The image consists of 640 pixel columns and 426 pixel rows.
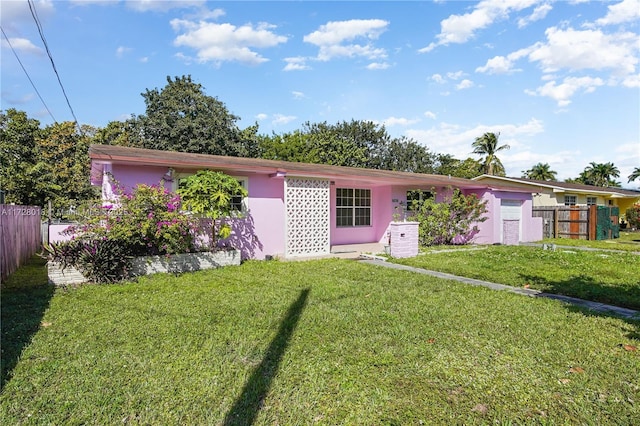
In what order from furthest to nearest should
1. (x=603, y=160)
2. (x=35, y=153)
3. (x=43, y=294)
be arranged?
(x=603, y=160)
(x=35, y=153)
(x=43, y=294)

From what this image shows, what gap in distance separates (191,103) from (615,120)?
30464 millimetres

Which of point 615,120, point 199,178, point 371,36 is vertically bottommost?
point 199,178

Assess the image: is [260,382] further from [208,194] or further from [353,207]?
[353,207]

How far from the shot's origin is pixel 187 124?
96.5 ft

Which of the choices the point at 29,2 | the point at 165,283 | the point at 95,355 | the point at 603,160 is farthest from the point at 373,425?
the point at 603,160

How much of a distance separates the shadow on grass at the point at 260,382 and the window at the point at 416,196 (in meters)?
10.7

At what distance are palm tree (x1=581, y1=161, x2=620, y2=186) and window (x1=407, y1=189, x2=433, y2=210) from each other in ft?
183

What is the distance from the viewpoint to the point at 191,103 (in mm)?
32375

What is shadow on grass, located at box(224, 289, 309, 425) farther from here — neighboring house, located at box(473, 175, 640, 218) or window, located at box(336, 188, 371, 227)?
neighboring house, located at box(473, 175, 640, 218)

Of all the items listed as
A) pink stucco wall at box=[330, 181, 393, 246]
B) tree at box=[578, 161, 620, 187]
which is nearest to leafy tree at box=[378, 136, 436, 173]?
pink stucco wall at box=[330, 181, 393, 246]

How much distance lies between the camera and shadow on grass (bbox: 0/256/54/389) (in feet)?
12.8

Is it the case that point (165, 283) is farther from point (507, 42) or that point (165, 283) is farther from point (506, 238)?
point (506, 238)

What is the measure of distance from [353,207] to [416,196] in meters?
2.94

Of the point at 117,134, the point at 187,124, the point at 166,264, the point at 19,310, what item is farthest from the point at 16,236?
the point at 117,134
